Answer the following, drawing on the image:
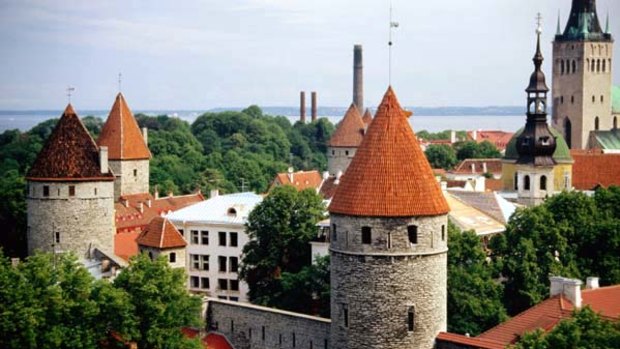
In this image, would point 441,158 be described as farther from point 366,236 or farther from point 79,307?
point 366,236

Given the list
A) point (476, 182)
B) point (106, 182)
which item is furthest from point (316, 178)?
point (106, 182)

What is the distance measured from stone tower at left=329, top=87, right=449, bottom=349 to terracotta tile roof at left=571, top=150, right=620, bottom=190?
4314 cm

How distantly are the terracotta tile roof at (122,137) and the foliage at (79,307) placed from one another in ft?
89.4

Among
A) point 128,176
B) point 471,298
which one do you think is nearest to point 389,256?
point 471,298

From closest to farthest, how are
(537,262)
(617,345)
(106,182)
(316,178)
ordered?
(617,345)
(537,262)
(106,182)
(316,178)

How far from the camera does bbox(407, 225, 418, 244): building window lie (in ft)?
102

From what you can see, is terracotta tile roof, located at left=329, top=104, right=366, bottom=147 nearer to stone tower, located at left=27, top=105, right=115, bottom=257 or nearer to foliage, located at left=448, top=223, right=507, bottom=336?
stone tower, located at left=27, top=105, right=115, bottom=257

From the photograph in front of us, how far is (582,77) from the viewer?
4323 inches

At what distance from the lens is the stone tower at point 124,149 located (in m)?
65.2

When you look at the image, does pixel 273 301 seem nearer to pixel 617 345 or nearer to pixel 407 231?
pixel 407 231

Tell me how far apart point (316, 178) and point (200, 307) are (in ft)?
148

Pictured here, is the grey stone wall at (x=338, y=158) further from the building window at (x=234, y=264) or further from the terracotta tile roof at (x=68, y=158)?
the terracotta tile roof at (x=68, y=158)

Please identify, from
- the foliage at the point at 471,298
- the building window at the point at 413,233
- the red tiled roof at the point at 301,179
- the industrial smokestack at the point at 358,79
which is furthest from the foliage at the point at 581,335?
the industrial smokestack at the point at 358,79

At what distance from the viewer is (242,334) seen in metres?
39.7
